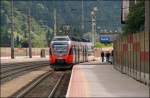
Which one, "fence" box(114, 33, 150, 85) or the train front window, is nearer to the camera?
"fence" box(114, 33, 150, 85)

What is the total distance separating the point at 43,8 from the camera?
489ft

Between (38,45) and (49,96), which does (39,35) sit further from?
(49,96)

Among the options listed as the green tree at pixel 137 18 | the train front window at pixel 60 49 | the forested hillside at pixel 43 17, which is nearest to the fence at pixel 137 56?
the train front window at pixel 60 49

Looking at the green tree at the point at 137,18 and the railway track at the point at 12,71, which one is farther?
the green tree at the point at 137,18

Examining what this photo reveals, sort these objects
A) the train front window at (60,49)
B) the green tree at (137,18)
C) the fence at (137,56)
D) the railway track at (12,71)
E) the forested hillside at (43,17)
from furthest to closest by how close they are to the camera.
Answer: the forested hillside at (43,17) → the green tree at (137,18) → the train front window at (60,49) → the railway track at (12,71) → the fence at (137,56)

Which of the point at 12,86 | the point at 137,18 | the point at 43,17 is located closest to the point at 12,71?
the point at 137,18

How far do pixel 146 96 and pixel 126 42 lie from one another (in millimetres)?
14848

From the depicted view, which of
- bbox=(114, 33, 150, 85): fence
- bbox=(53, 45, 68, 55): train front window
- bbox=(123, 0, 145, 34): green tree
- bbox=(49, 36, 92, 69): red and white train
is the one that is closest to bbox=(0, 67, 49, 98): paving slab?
bbox=(114, 33, 150, 85): fence

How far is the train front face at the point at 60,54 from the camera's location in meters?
50.3

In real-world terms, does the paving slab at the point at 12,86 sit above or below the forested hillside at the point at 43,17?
below

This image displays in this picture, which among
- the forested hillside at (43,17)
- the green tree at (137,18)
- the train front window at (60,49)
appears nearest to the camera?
the train front window at (60,49)

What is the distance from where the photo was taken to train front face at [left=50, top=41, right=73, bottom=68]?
50344 mm

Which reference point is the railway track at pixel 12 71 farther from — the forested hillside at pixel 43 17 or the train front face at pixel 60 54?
the forested hillside at pixel 43 17

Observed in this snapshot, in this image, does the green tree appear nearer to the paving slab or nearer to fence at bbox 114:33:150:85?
fence at bbox 114:33:150:85
